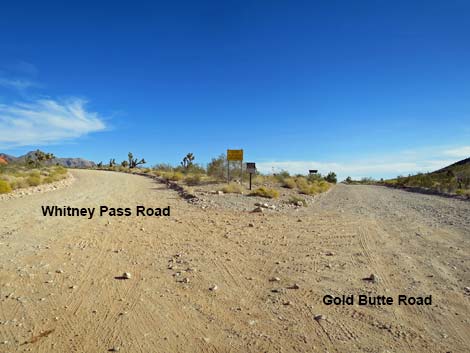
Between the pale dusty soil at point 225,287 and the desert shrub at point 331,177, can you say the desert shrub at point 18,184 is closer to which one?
the pale dusty soil at point 225,287

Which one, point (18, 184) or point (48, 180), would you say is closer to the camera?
point (18, 184)

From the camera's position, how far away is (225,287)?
17.2ft

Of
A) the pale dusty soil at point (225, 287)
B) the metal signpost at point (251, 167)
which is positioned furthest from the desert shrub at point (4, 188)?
the metal signpost at point (251, 167)

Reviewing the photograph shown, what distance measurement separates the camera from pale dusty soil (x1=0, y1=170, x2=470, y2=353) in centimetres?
376

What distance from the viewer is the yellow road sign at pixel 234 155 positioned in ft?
76.5

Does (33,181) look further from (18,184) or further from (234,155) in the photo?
(234,155)

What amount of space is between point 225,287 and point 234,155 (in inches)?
730

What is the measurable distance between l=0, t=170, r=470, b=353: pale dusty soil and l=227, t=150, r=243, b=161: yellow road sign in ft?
45.1

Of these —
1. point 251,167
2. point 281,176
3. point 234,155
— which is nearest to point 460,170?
point 281,176

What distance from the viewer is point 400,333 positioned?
387 centimetres

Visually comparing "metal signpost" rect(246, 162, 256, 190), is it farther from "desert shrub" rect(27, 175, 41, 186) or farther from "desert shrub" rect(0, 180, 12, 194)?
"desert shrub" rect(27, 175, 41, 186)

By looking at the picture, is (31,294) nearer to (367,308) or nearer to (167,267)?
(167,267)

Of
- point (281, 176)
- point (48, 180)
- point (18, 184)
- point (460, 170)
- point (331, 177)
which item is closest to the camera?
point (18, 184)

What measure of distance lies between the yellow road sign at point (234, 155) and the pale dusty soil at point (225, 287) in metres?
13.7
